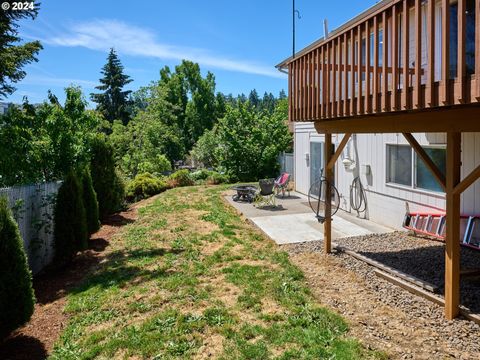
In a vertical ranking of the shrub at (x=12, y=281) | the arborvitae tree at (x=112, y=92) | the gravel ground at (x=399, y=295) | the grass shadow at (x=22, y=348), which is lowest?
the grass shadow at (x=22, y=348)

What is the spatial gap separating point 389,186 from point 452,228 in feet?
14.1

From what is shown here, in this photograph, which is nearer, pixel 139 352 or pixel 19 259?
pixel 139 352

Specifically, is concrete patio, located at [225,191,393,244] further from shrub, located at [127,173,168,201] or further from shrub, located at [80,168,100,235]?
shrub, located at [127,173,168,201]

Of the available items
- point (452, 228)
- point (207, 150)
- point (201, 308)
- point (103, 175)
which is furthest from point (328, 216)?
point (207, 150)

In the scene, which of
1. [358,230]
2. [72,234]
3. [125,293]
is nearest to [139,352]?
[125,293]

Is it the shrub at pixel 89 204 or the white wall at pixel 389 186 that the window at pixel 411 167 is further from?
the shrub at pixel 89 204

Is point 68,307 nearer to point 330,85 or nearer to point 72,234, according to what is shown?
point 72,234

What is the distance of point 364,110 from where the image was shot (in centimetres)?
474

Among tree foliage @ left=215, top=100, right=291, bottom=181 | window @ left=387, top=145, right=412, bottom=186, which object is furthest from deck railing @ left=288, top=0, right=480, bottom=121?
tree foliage @ left=215, top=100, right=291, bottom=181

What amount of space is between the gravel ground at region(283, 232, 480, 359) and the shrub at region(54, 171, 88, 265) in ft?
12.7

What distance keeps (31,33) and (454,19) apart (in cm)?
1029

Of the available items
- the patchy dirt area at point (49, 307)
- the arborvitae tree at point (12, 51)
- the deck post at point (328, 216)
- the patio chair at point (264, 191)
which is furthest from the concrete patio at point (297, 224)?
the arborvitae tree at point (12, 51)

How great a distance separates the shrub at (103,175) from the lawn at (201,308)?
115 inches

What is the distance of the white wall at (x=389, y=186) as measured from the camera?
6.34 metres
